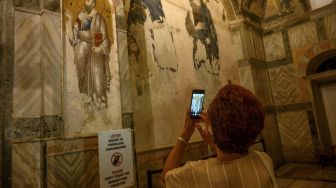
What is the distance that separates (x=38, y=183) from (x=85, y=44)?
198 centimetres

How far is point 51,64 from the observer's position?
3.16 m

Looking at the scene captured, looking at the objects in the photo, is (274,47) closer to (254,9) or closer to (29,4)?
(254,9)

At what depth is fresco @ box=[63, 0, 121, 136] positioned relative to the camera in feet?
11.3

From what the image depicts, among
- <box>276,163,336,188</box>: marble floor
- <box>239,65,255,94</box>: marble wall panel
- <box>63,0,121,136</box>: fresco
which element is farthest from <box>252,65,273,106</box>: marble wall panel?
<box>63,0,121,136</box>: fresco

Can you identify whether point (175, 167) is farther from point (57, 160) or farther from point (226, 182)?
point (57, 160)

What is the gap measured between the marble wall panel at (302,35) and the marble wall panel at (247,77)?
6.66 feet

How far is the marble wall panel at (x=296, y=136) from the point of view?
7.73 meters

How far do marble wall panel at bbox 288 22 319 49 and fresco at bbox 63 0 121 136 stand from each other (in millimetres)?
6637

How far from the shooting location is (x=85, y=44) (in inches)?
145

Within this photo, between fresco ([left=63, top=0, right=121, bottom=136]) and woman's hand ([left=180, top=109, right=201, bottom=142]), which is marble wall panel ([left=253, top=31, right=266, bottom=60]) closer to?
fresco ([left=63, top=0, right=121, bottom=136])

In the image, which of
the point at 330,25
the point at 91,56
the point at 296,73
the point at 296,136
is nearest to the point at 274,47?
the point at 296,73

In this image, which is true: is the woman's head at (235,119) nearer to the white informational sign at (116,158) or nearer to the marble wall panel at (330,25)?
the white informational sign at (116,158)

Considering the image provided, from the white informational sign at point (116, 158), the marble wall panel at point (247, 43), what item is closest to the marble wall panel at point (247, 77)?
the marble wall panel at point (247, 43)

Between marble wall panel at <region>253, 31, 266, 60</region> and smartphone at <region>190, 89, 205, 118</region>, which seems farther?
marble wall panel at <region>253, 31, 266, 60</region>
